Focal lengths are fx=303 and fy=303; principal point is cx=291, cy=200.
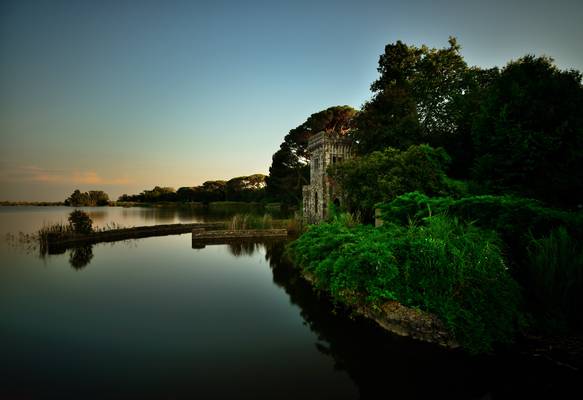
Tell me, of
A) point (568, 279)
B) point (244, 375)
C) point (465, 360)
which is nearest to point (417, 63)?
point (568, 279)

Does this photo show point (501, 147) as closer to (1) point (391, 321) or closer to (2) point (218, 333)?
(1) point (391, 321)

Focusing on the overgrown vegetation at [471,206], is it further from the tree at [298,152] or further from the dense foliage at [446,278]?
the tree at [298,152]

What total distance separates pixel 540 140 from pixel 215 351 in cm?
1178

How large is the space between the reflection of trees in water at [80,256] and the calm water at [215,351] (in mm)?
2398

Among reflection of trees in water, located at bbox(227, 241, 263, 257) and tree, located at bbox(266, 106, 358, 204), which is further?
tree, located at bbox(266, 106, 358, 204)

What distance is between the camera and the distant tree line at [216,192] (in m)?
81.5

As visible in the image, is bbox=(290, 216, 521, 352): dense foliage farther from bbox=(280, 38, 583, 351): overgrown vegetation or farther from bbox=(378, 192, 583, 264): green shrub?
bbox=(378, 192, 583, 264): green shrub

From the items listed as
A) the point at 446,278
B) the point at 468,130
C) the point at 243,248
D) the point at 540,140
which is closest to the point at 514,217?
the point at 446,278

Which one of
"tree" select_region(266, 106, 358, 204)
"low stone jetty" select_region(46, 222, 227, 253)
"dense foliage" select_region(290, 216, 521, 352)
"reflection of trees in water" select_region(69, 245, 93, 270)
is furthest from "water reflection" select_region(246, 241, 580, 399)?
"tree" select_region(266, 106, 358, 204)

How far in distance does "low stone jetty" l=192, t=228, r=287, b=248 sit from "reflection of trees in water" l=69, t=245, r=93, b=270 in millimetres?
5728

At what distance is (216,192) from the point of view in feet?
294

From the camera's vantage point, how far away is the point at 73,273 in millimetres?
12227

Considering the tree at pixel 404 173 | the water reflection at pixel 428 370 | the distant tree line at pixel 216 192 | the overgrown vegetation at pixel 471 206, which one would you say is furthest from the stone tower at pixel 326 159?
the distant tree line at pixel 216 192

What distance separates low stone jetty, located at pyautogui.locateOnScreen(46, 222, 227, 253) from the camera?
17375 mm
